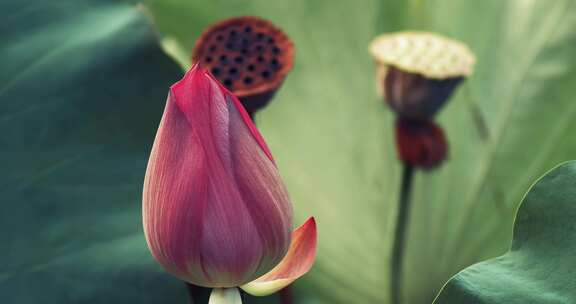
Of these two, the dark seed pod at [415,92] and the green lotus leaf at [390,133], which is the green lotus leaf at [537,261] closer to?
the dark seed pod at [415,92]

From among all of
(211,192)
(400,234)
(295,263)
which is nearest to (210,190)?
(211,192)

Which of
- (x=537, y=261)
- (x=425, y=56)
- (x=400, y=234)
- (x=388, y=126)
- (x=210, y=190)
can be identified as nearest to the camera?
(x=210, y=190)

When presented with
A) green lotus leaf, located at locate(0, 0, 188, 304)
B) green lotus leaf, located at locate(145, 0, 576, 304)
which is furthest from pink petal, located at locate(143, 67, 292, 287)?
green lotus leaf, located at locate(145, 0, 576, 304)

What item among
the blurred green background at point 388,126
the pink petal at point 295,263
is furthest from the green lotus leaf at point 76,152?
the pink petal at point 295,263

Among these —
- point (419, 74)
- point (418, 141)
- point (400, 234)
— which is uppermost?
point (419, 74)

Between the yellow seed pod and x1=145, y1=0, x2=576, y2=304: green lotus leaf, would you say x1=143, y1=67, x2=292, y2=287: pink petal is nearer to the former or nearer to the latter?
the yellow seed pod

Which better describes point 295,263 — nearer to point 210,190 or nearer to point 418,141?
point 210,190
